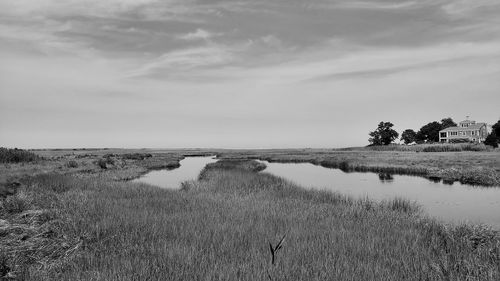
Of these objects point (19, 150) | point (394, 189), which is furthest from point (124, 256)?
point (19, 150)

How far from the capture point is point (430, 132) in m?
124

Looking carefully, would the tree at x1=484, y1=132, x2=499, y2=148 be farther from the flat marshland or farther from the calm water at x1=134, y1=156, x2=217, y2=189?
the flat marshland

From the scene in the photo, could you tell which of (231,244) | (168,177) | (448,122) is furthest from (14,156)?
(448,122)

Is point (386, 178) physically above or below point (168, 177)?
below

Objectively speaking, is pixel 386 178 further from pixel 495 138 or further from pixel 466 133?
pixel 466 133

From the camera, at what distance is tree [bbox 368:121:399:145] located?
373ft

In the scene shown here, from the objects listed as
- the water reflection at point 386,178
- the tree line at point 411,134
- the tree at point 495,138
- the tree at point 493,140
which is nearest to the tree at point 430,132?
the tree line at point 411,134

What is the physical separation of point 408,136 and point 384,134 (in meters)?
14.8

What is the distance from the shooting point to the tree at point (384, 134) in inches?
4471

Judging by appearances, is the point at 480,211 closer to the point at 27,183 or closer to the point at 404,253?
the point at 404,253

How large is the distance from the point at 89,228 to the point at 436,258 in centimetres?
838

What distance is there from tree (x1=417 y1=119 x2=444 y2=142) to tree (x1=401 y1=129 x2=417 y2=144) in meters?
2.67

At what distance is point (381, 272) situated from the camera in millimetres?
6199

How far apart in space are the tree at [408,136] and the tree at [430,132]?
2.67 m
